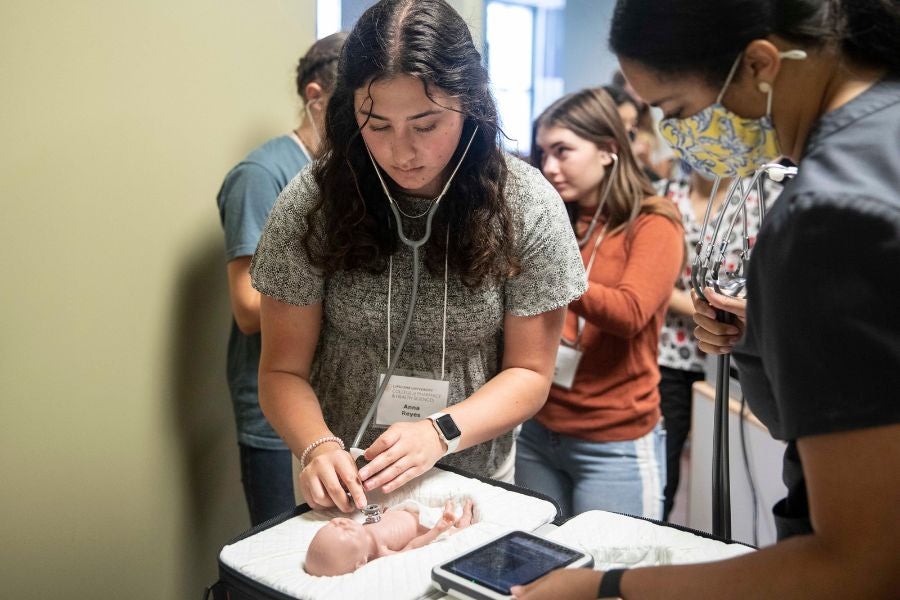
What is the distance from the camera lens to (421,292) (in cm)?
143

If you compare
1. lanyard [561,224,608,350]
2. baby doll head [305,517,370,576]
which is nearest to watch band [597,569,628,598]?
baby doll head [305,517,370,576]

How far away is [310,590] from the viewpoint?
3.30ft

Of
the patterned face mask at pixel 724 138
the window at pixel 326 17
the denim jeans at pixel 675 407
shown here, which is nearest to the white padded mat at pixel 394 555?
the patterned face mask at pixel 724 138

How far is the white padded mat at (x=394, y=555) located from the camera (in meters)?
1.01

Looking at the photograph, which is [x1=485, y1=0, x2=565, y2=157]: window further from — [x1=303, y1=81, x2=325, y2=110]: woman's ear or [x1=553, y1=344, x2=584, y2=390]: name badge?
[x1=553, y1=344, x2=584, y2=390]: name badge

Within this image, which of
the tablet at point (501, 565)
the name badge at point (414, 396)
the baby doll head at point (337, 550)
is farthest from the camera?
the name badge at point (414, 396)

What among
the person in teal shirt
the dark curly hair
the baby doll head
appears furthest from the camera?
the person in teal shirt

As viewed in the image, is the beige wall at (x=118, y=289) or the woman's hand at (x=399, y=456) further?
the beige wall at (x=118, y=289)

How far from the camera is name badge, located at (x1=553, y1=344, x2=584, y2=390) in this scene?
1997 millimetres

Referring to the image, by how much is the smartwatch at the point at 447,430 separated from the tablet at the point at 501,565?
277 mm

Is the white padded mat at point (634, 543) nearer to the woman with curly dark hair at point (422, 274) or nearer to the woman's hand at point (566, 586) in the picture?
the woman's hand at point (566, 586)

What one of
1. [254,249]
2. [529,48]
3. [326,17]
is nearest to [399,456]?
[254,249]

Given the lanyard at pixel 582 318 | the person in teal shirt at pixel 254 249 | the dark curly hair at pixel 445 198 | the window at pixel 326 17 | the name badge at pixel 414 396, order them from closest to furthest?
the dark curly hair at pixel 445 198 → the name badge at pixel 414 396 → the person in teal shirt at pixel 254 249 → the lanyard at pixel 582 318 → the window at pixel 326 17

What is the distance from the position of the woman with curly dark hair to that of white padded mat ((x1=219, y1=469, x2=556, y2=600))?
0.22ft
